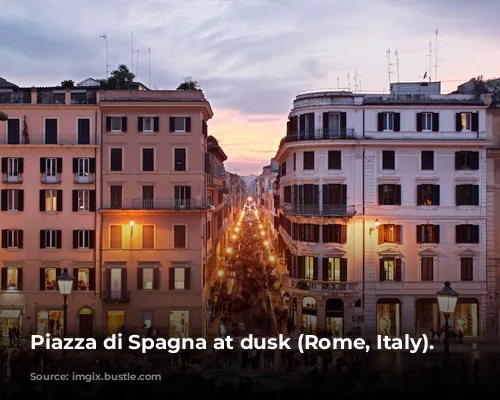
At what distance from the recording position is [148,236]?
158 feet

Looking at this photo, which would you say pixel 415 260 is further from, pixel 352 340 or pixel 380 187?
pixel 352 340

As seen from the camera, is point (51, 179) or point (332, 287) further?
point (332, 287)

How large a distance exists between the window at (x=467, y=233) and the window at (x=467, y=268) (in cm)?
→ 138

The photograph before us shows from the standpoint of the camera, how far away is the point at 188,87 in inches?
2179

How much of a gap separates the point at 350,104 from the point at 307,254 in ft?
39.3

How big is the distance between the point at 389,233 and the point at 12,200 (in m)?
Answer: 28.5

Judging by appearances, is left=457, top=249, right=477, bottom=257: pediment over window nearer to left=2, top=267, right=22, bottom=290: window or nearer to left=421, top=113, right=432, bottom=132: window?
left=421, top=113, right=432, bottom=132: window

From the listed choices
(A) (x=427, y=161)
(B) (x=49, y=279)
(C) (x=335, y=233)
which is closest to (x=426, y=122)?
(A) (x=427, y=161)

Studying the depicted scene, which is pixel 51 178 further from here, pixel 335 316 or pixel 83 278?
pixel 335 316

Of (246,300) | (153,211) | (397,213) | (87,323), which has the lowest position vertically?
(246,300)

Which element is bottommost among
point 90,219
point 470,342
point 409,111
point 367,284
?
point 470,342

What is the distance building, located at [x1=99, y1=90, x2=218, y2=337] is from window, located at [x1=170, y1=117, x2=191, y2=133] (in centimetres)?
7

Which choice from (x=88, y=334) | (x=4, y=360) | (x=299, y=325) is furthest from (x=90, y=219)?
(x=299, y=325)

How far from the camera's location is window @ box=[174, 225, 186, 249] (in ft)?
158
